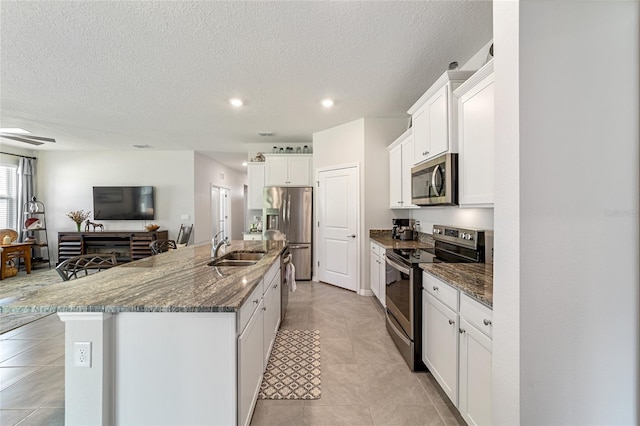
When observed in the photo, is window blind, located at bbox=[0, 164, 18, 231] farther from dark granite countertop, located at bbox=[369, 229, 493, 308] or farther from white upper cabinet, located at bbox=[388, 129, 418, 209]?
dark granite countertop, located at bbox=[369, 229, 493, 308]

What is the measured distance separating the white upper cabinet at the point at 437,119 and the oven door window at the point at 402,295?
1107 millimetres

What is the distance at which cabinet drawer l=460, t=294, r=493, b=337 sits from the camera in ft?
3.98

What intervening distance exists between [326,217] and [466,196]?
9.23ft

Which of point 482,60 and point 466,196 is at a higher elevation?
Answer: point 482,60

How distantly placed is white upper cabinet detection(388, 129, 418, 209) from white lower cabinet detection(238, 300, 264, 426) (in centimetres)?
218

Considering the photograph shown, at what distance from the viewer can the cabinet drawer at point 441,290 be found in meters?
1.52

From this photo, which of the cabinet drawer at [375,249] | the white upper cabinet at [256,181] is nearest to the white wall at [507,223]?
the cabinet drawer at [375,249]

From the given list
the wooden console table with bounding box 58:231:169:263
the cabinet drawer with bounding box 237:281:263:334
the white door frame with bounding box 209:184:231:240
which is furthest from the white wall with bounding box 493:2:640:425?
the white door frame with bounding box 209:184:231:240

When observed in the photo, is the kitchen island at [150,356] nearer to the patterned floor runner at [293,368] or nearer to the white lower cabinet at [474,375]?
the patterned floor runner at [293,368]

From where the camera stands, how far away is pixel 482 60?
2316 mm

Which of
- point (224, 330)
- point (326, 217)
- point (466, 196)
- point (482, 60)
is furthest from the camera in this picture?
point (326, 217)

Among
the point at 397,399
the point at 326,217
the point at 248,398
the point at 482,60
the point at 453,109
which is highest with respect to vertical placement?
the point at 482,60

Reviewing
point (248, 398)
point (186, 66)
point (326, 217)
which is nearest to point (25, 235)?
point (186, 66)

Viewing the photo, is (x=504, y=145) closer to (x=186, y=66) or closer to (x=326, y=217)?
(x=186, y=66)
